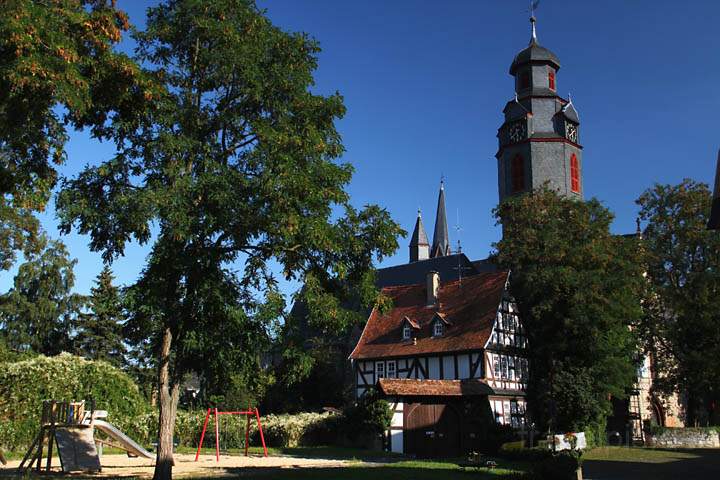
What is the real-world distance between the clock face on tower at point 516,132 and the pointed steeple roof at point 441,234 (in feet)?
94.0

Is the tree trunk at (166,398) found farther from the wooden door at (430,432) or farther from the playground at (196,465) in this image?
the wooden door at (430,432)

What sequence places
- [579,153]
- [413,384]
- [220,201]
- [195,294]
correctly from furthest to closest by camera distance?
[579,153] < [413,384] < [195,294] < [220,201]

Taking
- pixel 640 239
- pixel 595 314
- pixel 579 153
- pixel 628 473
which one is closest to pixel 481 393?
pixel 595 314

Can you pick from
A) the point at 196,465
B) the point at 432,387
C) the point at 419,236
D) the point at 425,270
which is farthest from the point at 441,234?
the point at 196,465

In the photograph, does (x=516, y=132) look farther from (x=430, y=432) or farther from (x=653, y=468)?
(x=653, y=468)

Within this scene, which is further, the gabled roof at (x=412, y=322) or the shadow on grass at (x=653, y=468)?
the gabled roof at (x=412, y=322)

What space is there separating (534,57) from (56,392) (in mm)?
44505

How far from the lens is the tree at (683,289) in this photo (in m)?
41.7

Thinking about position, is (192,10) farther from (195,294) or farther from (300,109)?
(195,294)

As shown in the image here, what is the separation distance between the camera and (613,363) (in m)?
36.8

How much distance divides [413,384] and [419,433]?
7.62 feet

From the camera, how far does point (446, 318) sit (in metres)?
40.4

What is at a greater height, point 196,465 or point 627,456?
point 196,465

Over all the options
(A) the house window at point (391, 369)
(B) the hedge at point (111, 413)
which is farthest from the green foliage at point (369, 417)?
(A) the house window at point (391, 369)
